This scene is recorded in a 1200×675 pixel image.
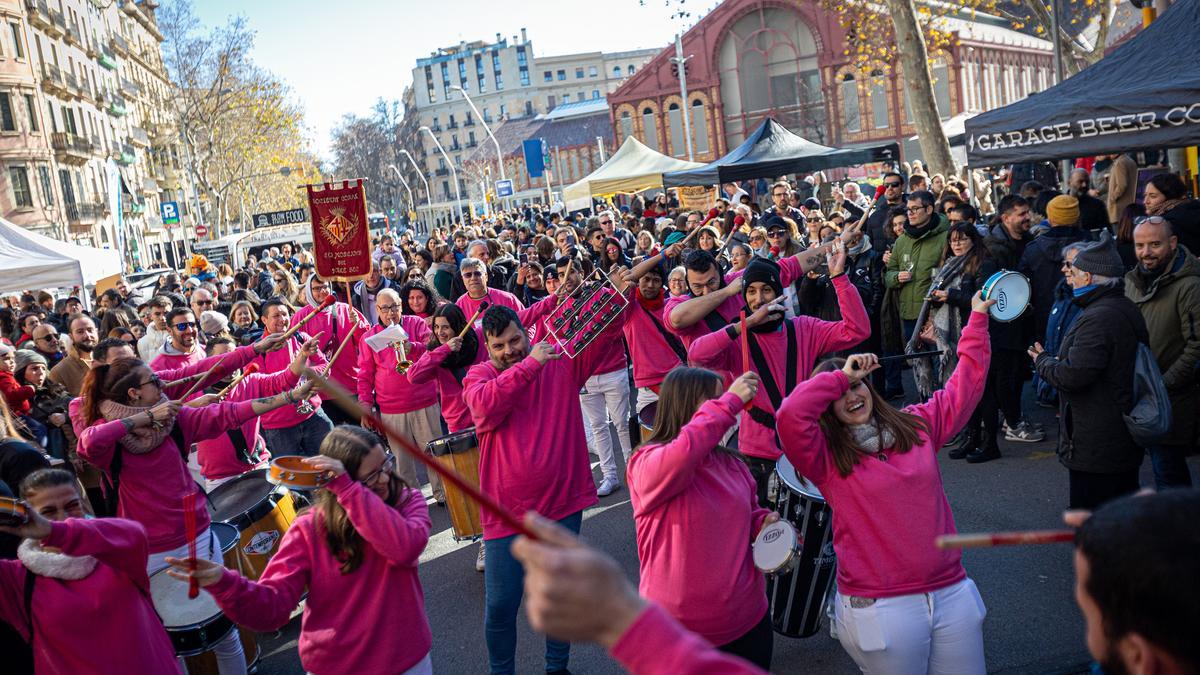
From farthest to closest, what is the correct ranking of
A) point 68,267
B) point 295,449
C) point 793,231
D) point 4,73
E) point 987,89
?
1. point 987,89
2. point 4,73
3. point 68,267
4. point 793,231
5. point 295,449

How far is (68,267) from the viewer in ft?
42.1

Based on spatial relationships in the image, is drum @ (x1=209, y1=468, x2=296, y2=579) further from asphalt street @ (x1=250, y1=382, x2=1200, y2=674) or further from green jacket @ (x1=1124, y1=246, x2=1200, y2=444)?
green jacket @ (x1=1124, y1=246, x2=1200, y2=444)

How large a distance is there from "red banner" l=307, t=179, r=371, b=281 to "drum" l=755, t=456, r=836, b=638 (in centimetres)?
492

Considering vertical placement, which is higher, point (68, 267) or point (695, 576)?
point (68, 267)

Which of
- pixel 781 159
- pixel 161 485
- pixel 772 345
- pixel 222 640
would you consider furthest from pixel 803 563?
pixel 781 159

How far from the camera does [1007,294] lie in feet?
15.1

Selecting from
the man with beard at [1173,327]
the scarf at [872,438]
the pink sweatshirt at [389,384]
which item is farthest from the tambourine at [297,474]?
the man with beard at [1173,327]

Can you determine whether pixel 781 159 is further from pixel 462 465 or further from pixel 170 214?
pixel 170 214

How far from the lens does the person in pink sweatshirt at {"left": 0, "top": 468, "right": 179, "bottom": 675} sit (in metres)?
3.58

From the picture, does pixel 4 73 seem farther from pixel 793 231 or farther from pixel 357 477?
pixel 357 477

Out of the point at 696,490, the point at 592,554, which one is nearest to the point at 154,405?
the point at 696,490

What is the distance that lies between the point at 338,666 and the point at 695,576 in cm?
137

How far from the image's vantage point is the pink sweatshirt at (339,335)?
29.7 feet

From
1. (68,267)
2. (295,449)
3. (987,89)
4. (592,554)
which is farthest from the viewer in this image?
(987,89)
